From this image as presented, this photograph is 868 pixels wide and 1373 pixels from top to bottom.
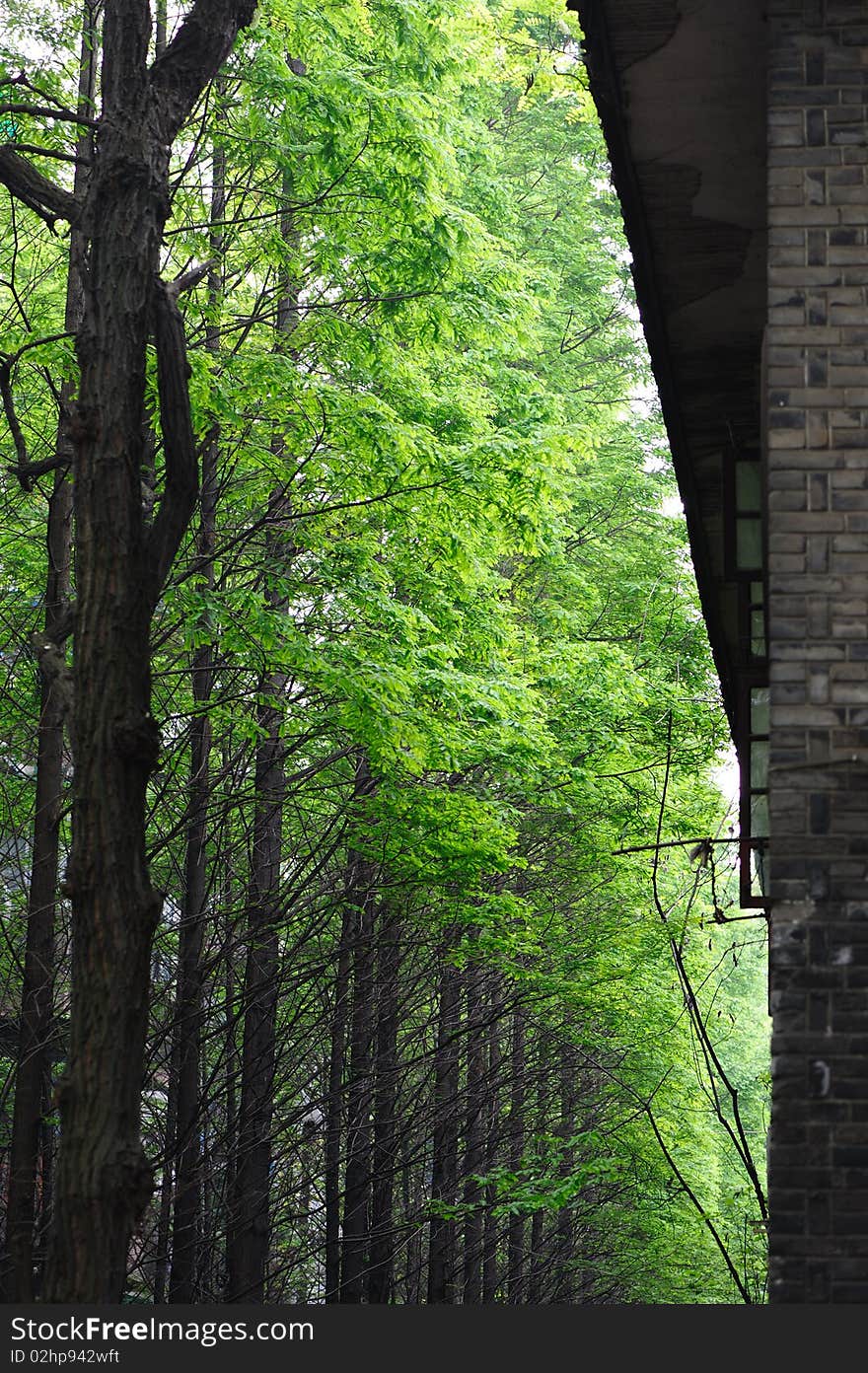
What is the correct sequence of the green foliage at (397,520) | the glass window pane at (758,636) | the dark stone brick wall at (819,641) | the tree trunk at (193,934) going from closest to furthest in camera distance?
the dark stone brick wall at (819,641), the glass window pane at (758,636), the green foliage at (397,520), the tree trunk at (193,934)

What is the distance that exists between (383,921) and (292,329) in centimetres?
689

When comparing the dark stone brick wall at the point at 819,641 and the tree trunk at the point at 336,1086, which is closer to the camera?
the dark stone brick wall at the point at 819,641

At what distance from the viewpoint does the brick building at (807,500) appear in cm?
364

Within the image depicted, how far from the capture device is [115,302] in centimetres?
618

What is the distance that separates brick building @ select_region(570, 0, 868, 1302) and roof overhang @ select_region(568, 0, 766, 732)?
1 cm

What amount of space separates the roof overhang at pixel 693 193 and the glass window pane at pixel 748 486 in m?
0.07

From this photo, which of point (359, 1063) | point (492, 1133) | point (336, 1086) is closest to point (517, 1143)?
point (492, 1133)

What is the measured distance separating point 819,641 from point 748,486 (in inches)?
128

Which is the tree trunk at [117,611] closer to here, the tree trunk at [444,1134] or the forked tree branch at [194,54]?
the forked tree branch at [194,54]

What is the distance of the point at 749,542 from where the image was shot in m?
6.91

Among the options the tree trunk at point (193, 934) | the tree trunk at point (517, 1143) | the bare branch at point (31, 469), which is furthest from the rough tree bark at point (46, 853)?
the tree trunk at point (517, 1143)

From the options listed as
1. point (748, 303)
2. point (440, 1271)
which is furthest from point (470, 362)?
point (440, 1271)

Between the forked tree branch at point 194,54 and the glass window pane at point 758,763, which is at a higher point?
the forked tree branch at point 194,54

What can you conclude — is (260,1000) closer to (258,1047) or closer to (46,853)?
(258,1047)
